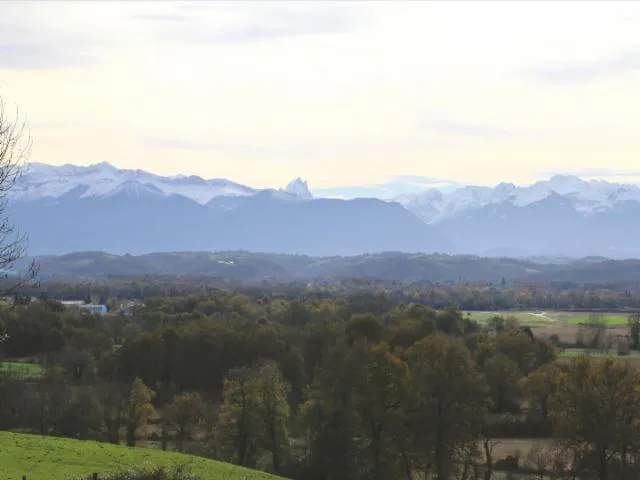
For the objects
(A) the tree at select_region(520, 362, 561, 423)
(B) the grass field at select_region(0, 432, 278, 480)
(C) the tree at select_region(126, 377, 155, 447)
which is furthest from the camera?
(A) the tree at select_region(520, 362, 561, 423)

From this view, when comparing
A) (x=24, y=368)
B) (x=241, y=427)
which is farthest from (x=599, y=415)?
(x=24, y=368)

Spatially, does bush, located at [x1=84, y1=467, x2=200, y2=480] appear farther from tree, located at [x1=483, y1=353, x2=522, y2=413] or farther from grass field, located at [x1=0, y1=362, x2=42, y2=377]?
grass field, located at [x1=0, y1=362, x2=42, y2=377]

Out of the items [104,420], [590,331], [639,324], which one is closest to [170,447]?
[104,420]

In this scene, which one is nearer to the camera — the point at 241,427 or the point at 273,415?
the point at 273,415

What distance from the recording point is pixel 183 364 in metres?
78.2

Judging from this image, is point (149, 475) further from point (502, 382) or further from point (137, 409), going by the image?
point (502, 382)

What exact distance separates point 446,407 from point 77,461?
827 inches

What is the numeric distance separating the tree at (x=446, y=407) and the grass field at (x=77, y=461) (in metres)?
14.3

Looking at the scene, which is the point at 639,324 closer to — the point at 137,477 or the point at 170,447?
the point at 170,447

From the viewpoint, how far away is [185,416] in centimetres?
5506

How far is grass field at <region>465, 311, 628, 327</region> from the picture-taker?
14898cm

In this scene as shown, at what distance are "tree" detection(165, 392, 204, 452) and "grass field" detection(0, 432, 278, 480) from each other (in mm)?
18211

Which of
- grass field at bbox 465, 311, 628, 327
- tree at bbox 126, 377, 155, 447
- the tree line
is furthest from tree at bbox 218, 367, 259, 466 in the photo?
grass field at bbox 465, 311, 628, 327

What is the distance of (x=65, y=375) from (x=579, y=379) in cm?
4551
